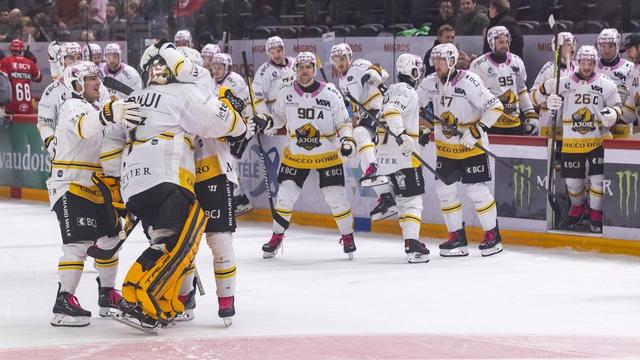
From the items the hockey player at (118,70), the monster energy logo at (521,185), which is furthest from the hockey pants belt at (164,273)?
the hockey player at (118,70)

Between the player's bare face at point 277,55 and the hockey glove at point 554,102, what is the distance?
119 inches

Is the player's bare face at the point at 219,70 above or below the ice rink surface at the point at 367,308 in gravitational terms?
above

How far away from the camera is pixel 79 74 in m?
7.98

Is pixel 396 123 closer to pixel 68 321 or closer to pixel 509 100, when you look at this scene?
pixel 509 100

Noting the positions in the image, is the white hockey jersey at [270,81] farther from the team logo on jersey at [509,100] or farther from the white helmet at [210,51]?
the team logo on jersey at [509,100]

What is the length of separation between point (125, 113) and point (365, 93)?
14.1 ft

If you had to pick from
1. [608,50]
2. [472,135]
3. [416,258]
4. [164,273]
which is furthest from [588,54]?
[164,273]

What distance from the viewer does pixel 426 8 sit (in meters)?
13.6

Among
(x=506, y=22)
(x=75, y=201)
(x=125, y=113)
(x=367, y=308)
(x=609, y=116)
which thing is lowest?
(x=367, y=308)

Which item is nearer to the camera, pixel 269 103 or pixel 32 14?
pixel 269 103

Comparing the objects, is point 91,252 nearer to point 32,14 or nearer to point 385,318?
point 385,318

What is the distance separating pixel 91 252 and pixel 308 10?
7.25 meters

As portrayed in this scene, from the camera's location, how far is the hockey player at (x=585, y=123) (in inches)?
438

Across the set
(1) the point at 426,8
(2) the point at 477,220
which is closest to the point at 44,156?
(1) the point at 426,8
